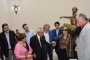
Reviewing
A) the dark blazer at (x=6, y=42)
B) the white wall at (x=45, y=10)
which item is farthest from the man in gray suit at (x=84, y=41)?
the white wall at (x=45, y=10)

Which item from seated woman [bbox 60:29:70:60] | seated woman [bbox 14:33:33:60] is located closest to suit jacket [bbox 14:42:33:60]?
seated woman [bbox 14:33:33:60]

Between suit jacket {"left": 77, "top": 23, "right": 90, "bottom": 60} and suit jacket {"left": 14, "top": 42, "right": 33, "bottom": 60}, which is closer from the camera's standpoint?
suit jacket {"left": 77, "top": 23, "right": 90, "bottom": 60}

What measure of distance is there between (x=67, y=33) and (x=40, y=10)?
3.74 metres

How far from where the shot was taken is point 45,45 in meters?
7.48

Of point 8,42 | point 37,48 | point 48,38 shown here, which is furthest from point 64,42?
point 8,42

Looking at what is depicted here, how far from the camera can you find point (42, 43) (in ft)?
23.9

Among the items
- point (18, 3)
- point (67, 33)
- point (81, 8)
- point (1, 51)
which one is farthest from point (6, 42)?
point (81, 8)

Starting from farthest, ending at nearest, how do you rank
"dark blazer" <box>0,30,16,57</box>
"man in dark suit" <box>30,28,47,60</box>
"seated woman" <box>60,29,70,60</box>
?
"seated woman" <box>60,29,70,60</box> < "dark blazer" <box>0,30,16,57</box> < "man in dark suit" <box>30,28,47,60</box>

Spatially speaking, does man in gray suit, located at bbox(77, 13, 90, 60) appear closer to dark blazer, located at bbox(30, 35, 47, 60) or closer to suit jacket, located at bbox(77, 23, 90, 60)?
suit jacket, located at bbox(77, 23, 90, 60)

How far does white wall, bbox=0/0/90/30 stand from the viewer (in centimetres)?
1168

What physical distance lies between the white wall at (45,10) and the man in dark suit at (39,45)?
4.41m

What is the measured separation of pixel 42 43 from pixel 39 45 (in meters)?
0.14

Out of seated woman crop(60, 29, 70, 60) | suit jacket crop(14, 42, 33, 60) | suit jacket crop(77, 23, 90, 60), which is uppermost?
suit jacket crop(77, 23, 90, 60)

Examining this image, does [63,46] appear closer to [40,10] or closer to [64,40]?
[64,40]
